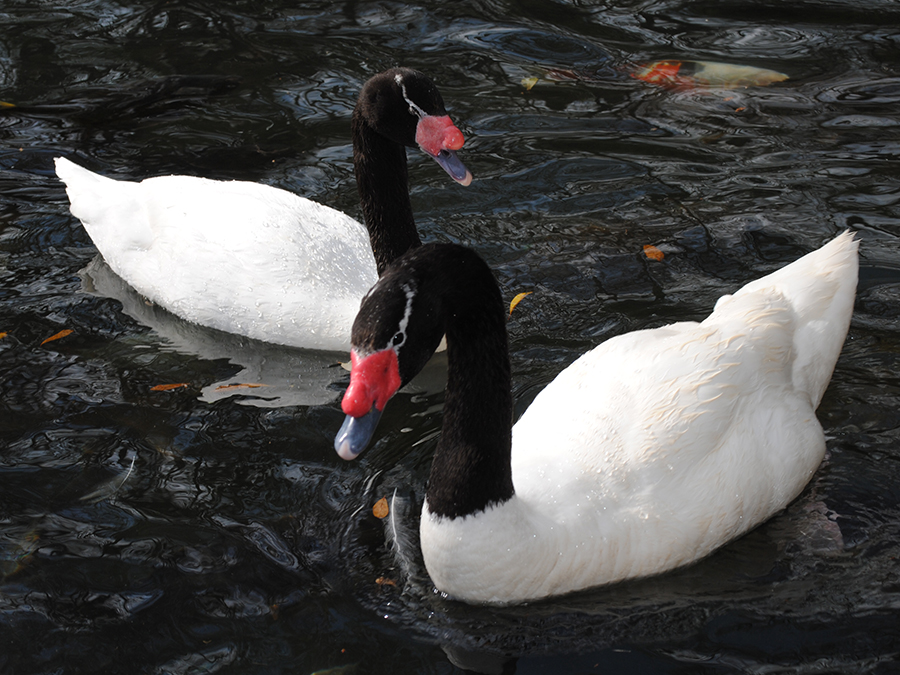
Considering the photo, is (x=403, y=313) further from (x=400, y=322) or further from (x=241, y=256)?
(x=241, y=256)

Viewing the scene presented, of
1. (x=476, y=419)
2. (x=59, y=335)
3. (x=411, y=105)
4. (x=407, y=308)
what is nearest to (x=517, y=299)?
(x=411, y=105)

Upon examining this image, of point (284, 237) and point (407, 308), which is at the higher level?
point (407, 308)

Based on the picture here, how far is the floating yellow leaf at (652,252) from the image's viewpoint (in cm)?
665

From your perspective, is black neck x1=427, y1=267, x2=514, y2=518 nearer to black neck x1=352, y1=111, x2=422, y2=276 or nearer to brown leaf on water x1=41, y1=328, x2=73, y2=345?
black neck x1=352, y1=111, x2=422, y2=276

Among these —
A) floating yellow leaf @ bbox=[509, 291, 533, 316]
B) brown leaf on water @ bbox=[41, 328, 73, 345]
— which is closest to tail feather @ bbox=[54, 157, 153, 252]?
brown leaf on water @ bbox=[41, 328, 73, 345]

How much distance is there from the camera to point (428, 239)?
23.3 ft

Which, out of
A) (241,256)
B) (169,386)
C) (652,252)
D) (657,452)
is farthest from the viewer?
(652,252)

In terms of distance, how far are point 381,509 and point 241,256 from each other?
2.14m

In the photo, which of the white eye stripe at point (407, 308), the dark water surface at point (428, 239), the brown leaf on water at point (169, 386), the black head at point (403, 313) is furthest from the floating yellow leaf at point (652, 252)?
the white eye stripe at point (407, 308)

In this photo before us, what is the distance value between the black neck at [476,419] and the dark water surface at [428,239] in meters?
0.52

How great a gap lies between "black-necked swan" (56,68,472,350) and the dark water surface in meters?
0.23

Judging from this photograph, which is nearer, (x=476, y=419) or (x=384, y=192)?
(x=476, y=419)

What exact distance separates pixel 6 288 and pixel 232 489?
271 cm

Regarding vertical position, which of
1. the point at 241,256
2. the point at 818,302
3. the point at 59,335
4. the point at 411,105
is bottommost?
the point at 59,335
